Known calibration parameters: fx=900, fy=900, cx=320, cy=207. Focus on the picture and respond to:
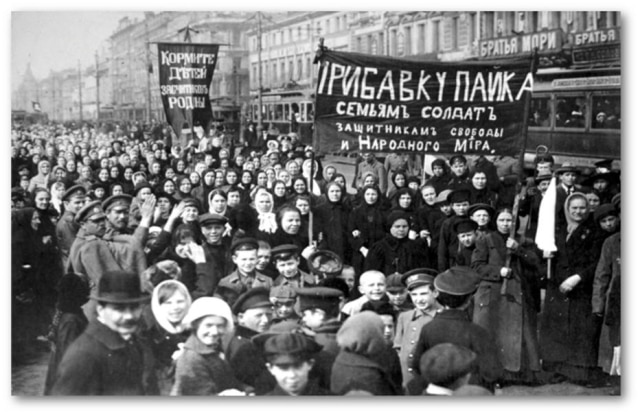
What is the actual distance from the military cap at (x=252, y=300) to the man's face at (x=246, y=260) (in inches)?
7.2

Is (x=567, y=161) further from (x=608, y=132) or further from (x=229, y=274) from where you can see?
(x=229, y=274)

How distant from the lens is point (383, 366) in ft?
18.1

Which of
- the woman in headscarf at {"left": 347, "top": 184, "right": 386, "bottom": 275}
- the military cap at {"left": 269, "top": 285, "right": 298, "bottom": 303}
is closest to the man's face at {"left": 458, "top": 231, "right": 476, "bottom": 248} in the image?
the woman in headscarf at {"left": 347, "top": 184, "right": 386, "bottom": 275}

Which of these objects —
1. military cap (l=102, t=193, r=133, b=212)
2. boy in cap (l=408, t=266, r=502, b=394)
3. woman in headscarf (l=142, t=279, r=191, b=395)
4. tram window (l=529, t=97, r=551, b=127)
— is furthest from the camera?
tram window (l=529, t=97, r=551, b=127)

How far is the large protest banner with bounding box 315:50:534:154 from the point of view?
6.17 m

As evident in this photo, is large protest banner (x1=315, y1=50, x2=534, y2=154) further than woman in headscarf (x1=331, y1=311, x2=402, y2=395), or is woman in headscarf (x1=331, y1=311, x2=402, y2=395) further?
large protest banner (x1=315, y1=50, x2=534, y2=154)

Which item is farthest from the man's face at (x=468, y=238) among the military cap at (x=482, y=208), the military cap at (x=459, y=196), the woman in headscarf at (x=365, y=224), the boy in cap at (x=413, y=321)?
the woman in headscarf at (x=365, y=224)

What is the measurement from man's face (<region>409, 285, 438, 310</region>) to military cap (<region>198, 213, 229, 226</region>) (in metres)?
1.36

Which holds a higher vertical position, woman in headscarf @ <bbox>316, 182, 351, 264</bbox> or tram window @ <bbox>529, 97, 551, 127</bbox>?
tram window @ <bbox>529, 97, 551, 127</bbox>

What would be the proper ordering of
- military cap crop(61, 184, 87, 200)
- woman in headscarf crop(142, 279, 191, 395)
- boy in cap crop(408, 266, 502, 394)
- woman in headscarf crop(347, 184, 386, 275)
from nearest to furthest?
boy in cap crop(408, 266, 502, 394)
woman in headscarf crop(142, 279, 191, 395)
military cap crop(61, 184, 87, 200)
woman in headscarf crop(347, 184, 386, 275)

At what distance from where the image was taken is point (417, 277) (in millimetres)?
6023

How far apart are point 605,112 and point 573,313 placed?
4.71 ft

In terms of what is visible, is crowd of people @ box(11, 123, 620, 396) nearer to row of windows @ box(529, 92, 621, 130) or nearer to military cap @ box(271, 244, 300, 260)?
military cap @ box(271, 244, 300, 260)

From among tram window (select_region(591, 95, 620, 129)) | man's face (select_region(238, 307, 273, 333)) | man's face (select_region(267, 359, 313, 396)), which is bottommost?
man's face (select_region(267, 359, 313, 396))
